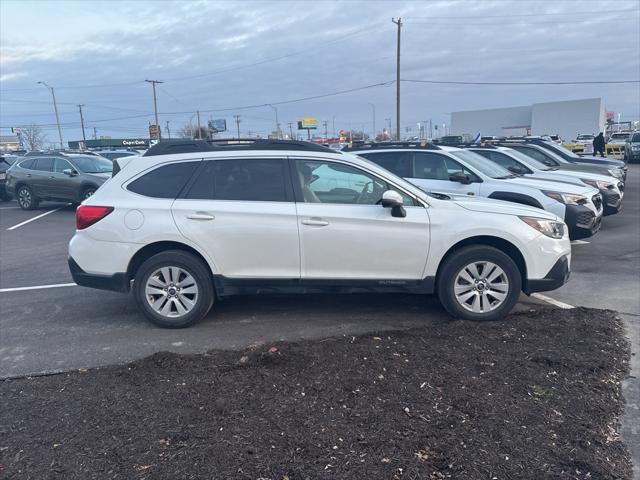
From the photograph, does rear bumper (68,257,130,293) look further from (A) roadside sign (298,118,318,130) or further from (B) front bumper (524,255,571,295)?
(A) roadside sign (298,118,318,130)

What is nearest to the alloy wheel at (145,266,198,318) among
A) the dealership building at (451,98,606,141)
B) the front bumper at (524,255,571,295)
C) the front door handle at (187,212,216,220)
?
the front door handle at (187,212,216,220)

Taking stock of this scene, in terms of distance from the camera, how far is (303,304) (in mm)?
6305

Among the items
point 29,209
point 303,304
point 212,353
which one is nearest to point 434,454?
point 212,353

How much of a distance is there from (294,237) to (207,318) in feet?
4.58

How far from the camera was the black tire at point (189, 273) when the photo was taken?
5.41 m

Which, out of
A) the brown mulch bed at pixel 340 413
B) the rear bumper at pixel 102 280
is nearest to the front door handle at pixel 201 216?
the rear bumper at pixel 102 280

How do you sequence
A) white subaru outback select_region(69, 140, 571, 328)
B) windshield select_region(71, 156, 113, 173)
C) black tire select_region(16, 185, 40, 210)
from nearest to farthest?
white subaru outback select_region(69, 140, 571, 328)
windshield select_region(71, 156, 113, 173)
black tire select_region(16, 185, 40, 210)

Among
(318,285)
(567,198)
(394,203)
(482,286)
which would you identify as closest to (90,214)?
(318,285)

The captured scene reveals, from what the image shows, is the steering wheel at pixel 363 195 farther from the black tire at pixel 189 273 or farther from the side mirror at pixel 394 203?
the black tire at pixel 189 273

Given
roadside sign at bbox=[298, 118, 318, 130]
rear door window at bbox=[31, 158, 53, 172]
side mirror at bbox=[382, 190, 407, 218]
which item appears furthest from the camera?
roadside sign at bbox=[298, 118, 318, 130]

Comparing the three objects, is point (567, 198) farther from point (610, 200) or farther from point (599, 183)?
point (610, 200)

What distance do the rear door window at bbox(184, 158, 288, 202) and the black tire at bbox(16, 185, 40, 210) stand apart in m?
13.0

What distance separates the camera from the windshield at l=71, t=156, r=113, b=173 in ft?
50.6

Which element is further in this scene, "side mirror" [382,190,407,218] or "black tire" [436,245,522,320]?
"black tire" [436,245,522,320]
